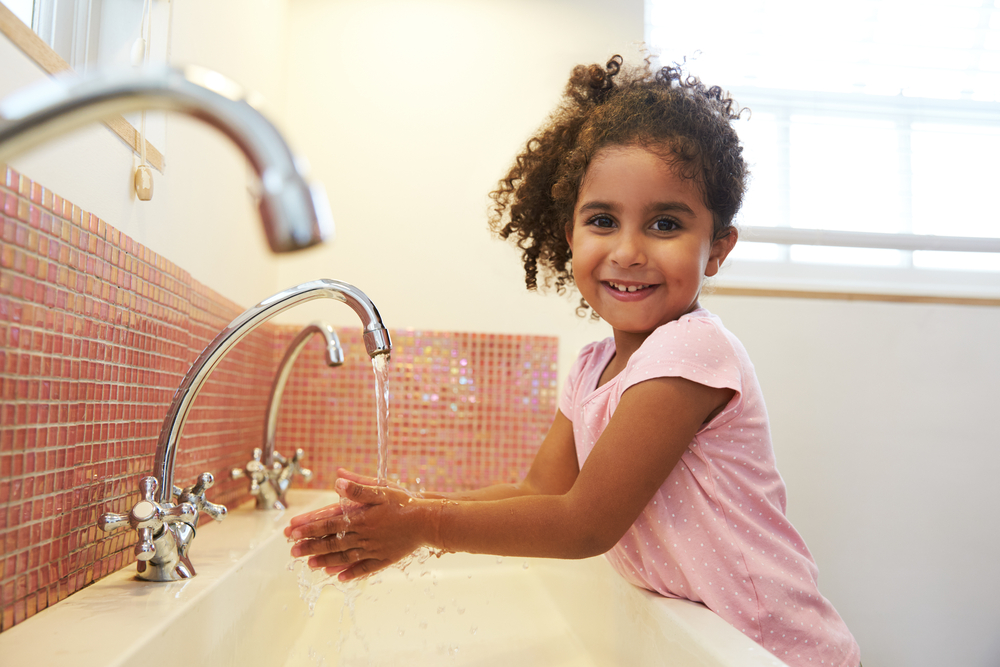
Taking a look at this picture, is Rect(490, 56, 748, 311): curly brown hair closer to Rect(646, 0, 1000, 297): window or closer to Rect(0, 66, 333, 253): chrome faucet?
Rect(0, 66, 333, 253): chrome faucet

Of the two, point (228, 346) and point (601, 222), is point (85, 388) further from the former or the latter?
point (601, 222)

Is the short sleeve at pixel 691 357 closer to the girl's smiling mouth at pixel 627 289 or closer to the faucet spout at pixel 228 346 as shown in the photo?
the girl's smiling mouth at pixel 627 289

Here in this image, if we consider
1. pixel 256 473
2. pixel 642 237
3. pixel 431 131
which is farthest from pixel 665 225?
pixel 431 131

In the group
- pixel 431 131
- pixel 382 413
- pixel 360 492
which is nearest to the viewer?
pixel 360 492

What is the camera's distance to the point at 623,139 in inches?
37.3

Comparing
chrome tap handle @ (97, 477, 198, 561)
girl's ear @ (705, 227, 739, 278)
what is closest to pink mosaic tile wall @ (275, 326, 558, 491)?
girl's ear @ (705, 227, 739, 278)

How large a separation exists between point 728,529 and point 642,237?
14.9 inches

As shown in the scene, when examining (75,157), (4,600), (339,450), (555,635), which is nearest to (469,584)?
(555,635)

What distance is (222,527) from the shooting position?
1.10m

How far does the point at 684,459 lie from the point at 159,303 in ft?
2.29

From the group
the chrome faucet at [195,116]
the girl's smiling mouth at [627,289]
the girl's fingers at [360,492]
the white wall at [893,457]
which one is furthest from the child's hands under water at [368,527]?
the white wall at [893,457]

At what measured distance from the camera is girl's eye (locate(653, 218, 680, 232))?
3.05 ft

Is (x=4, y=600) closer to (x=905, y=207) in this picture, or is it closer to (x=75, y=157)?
(x=75, y=157)

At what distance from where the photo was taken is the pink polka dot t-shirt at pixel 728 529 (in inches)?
30.7
